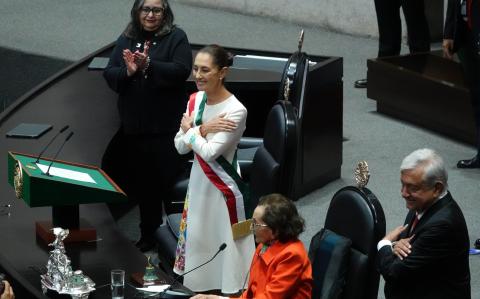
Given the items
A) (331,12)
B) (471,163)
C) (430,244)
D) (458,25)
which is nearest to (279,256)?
(430,244)

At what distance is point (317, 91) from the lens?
20.6 ft

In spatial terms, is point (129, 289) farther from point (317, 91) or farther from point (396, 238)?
point (317, 91)

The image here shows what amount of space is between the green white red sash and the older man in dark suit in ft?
3.33

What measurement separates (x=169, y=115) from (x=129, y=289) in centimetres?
176

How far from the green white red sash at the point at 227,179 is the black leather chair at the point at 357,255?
78 cm

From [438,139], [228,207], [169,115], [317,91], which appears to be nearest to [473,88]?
[438,139]

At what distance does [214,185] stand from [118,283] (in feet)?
2.93

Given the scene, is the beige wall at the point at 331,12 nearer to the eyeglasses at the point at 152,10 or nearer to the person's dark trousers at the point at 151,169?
the person's dark trousers at the point at 151,169

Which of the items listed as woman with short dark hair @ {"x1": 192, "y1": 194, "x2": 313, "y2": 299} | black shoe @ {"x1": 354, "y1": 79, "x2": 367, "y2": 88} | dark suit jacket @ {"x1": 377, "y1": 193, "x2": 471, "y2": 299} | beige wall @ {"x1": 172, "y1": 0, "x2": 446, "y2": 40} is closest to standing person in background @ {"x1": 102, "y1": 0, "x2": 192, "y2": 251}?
woman with short dark hair @ {"x1": 192, "y1": 194, "x2": 313, "y2": 299}

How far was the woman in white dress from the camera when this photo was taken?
4.42 meters

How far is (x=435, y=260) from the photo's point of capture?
3.52 meters

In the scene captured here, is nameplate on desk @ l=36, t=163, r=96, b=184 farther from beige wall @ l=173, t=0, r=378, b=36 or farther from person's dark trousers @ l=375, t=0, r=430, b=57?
beige wall @ l=173, t=0, r=378, b=36

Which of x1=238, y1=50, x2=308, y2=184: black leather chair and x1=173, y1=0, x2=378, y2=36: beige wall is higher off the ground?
x1=238, y1=50, x2=308, y2=184: black leather chair

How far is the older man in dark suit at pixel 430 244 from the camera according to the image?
3.52 m
